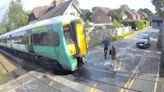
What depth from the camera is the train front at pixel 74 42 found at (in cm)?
1461

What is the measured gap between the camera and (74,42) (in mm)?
14953

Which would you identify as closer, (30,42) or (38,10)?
(30,42)

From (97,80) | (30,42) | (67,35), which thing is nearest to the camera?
(97,80)

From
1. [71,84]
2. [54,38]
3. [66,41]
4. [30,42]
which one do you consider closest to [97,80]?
[71,84]

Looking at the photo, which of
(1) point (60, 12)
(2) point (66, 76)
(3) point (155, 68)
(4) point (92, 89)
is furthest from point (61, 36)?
(1) point (60, 12)

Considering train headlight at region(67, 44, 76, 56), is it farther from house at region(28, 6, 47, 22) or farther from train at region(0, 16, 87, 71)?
house at region(28, 6, 47, 22)

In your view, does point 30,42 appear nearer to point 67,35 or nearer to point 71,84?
point 67,35

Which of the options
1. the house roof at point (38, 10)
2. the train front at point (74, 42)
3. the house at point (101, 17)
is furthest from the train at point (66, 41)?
the house at point (101, 17)

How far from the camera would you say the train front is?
14.6 metres

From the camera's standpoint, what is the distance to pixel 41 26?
56.0ft

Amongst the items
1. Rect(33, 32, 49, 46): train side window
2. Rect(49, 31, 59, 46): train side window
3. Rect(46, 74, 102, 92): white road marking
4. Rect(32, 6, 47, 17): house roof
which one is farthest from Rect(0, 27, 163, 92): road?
Rect(32, 6, 47, 17): house roof

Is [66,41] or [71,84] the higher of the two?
[66,41]

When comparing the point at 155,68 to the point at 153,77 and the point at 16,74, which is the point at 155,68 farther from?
the point at 16,74

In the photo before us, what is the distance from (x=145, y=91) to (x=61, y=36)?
5926mm
